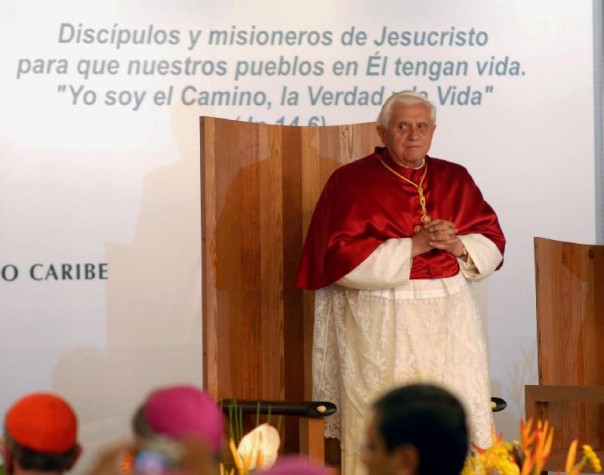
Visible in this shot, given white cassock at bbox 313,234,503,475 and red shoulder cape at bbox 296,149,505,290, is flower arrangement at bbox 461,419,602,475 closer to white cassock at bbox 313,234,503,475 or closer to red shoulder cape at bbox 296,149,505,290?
white cassock at bbox 313,234,503,475

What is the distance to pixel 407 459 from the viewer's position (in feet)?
6.73

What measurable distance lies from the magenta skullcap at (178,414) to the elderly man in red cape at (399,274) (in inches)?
81.6

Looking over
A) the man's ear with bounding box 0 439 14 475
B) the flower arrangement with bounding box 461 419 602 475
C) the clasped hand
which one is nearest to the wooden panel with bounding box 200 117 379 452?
the clasped hand

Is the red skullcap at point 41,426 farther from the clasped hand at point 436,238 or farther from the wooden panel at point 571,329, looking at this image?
the wooden panel at point 571,329

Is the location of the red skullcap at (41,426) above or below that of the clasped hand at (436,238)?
below

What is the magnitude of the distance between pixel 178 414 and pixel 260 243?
2.74 m

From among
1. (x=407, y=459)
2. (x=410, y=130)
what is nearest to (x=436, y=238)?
(x=410, y=130)

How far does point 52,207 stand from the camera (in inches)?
226

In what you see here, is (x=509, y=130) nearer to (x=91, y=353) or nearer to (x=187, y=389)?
(x=91, y=353)

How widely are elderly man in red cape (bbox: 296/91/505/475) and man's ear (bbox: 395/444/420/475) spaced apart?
212 cm

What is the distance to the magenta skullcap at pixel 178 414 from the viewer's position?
2.12 metres

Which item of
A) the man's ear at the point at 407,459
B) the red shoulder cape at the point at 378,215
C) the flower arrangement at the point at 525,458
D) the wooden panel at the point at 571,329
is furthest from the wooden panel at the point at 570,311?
the man's ear at the point at 407,459

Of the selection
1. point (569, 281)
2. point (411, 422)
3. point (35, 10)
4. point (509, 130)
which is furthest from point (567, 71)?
point (411, 422)

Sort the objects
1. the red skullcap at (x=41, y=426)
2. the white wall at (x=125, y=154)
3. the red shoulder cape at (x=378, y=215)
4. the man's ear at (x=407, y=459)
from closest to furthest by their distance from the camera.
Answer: the man's ear at (x=407, y=459) < the red skullcap at (x=41, y=426) < the red shoulder cape at (x=378, y=215) < the white wall at (x=125, y=154)
